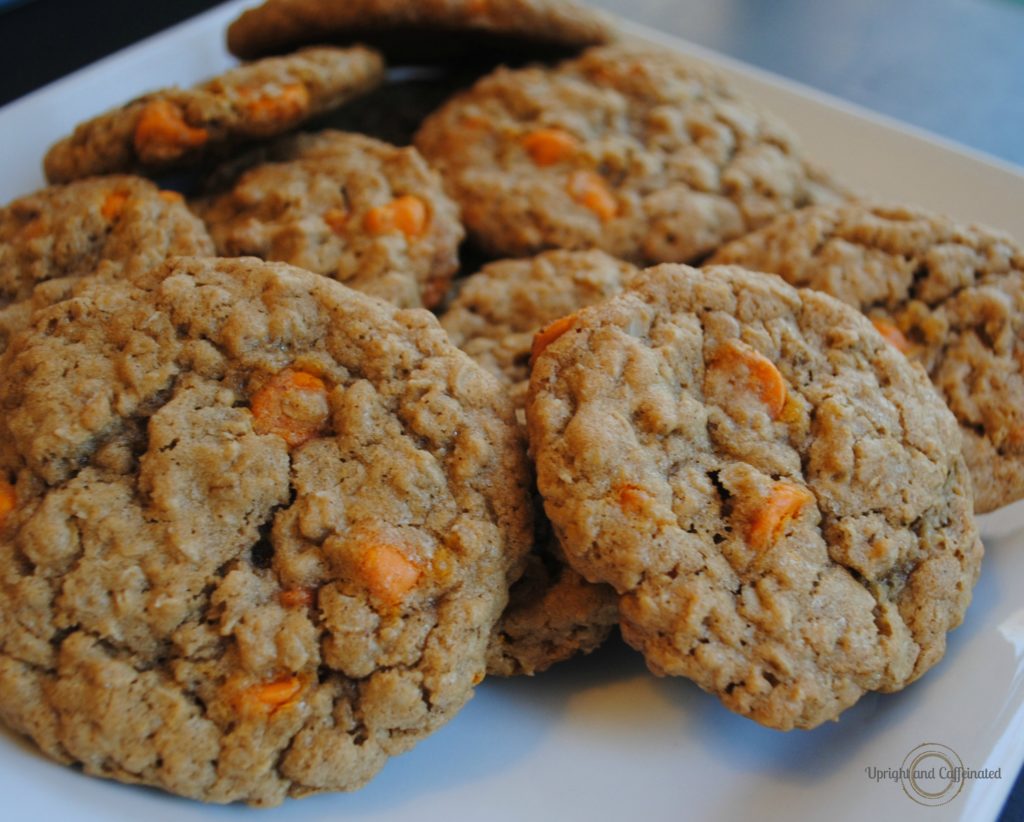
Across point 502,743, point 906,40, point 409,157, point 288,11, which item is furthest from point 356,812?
point 906,40

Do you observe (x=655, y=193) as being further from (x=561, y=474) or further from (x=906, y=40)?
(x=906, y=40)

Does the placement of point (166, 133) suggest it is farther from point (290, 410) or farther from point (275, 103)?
point (290, 410)

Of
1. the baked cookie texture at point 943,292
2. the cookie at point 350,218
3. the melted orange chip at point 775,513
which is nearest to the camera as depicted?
the melted orange chip at point 775,513

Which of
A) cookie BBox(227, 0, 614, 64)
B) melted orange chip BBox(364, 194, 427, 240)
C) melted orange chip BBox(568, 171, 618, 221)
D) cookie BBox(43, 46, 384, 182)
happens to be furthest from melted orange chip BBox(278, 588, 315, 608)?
cookie BBox(227, 0, 614, 64)

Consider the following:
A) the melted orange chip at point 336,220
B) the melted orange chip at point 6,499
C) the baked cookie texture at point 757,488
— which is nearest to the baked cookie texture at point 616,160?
the melted orange chip at point 336,220

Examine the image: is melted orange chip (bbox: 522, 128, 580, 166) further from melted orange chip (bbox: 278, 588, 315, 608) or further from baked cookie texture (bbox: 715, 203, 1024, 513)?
melted orange chip (bbox: 278, 588, 315, 608)

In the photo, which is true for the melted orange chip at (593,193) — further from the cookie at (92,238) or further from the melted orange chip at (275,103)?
the cookie at (92,238)
